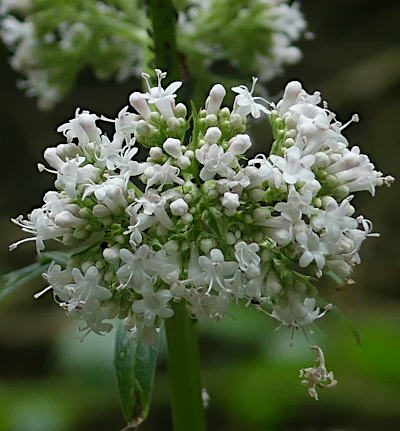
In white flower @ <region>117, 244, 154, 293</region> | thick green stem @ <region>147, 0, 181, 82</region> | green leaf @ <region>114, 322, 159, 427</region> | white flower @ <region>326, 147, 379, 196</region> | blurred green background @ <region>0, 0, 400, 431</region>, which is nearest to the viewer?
white flower @ <region>117, 244, 154, 293</region>

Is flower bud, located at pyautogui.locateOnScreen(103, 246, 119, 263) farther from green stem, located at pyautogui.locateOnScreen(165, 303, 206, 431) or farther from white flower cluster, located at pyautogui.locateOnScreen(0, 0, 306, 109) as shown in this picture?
white flower cluster, located at pyautogui.locateOnScreen(0, 0, 306, 109)

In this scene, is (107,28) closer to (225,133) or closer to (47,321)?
(225,133)

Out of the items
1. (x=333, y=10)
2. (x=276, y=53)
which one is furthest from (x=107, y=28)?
(x=333, y=10)

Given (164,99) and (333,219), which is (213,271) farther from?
(164,99)

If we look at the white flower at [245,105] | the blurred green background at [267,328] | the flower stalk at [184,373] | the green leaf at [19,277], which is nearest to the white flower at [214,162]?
the white flower at [245,105]

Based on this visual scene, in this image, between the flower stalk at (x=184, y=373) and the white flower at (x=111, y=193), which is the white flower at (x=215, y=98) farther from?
the flower stalk at (x=184, y=373)

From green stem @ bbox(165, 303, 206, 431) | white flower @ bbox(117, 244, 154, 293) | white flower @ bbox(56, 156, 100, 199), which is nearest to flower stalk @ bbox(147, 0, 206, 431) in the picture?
green stem @ bbox(165, 303, 206, 431)

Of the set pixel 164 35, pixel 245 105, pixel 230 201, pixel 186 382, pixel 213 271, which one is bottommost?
pixel 186 382

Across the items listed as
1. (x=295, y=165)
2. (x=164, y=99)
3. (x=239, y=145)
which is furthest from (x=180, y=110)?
(x=295, y=165)
